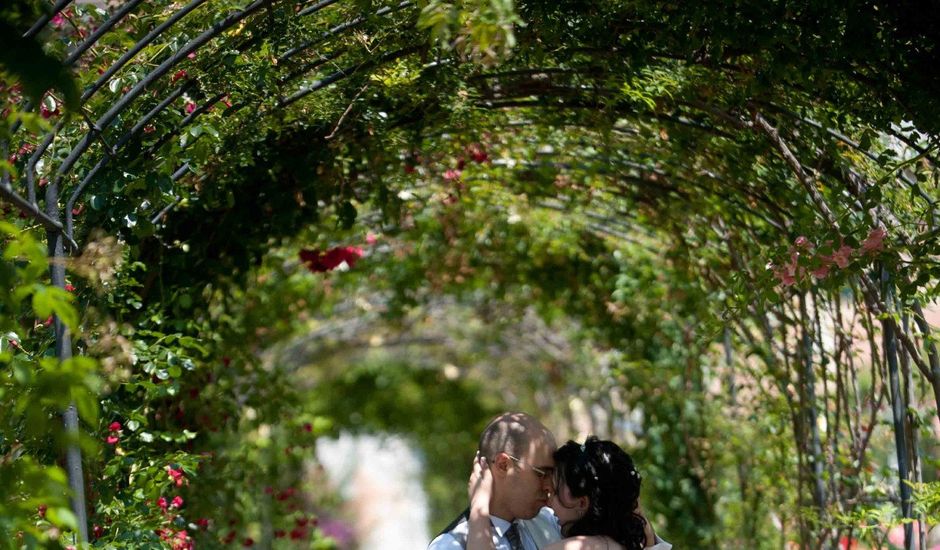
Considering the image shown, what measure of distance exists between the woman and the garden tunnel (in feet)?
2.08

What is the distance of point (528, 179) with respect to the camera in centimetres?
461

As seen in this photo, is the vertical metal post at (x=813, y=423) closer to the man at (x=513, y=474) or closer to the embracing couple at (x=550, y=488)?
the embracing couple at (x=550, y=488)

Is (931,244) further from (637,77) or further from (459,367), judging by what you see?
(459,367)

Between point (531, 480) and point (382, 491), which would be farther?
point (382, 491)

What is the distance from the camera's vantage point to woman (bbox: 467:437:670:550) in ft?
9.13

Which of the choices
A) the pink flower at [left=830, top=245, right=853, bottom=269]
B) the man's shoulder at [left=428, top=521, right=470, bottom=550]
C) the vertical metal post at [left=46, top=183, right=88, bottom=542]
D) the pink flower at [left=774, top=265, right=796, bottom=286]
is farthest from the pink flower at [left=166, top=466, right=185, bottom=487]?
the pink flower at [left=830, top=245, right=853, bottom=269]

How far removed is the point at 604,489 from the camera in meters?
2.80

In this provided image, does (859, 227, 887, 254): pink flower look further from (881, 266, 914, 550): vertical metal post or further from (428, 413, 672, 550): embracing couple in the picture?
(428, 413, 672, 550): embracing couple

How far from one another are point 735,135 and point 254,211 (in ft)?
5.45

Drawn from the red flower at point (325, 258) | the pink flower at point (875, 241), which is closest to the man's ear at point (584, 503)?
the pink flower at point (875, 241)

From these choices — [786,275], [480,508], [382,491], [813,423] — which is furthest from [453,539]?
[382,491]

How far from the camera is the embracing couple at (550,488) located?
279 cm

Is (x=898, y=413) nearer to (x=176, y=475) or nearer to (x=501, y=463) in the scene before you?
(x=501, y=463)

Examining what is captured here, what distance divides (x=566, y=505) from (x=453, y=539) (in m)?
0.33
